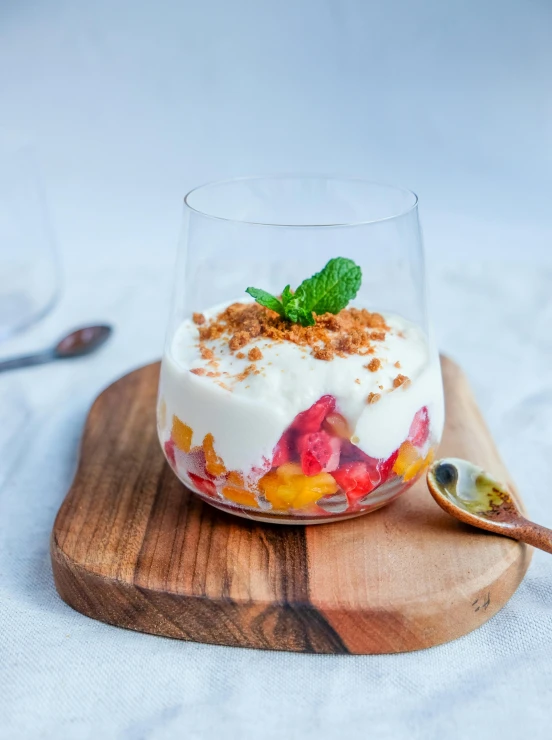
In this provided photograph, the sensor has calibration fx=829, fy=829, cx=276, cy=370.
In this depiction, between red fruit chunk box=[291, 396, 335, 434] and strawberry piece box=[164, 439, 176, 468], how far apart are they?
26 centimetres

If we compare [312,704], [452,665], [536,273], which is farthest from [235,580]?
[536,273]

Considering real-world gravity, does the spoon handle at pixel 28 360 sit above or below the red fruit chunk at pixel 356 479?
below

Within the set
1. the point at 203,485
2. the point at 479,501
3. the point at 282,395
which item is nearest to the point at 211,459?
the point at 203,485

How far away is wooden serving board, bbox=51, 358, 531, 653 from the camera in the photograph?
3.97ft

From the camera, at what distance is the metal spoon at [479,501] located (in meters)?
1.32

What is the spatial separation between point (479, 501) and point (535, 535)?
127 millimetres

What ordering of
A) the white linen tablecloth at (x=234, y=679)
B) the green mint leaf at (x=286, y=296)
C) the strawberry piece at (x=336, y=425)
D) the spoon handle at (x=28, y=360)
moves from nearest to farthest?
the white linen tablecloth at (x=234, y=679) < the strawberry piece at (x=336, y=425) < the green mint leaf at (x=286, y=296) < the spoon handle at (x=28, y=360)

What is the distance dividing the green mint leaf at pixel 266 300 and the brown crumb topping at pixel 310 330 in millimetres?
15

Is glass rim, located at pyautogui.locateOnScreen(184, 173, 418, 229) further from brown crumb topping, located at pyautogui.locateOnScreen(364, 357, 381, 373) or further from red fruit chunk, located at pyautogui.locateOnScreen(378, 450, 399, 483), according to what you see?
red fruit chunk, located at pyautogui.locateOnScreen(378, 450, 399, 483)

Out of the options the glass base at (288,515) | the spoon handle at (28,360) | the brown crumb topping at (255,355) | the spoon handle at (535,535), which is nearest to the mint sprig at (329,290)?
the brown crumb topping at (255,355)

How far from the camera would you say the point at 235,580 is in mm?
1254

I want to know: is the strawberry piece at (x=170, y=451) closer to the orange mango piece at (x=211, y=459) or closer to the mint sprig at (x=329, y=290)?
the orange mango piece at (x=211, y=459)

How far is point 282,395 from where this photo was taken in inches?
47.9

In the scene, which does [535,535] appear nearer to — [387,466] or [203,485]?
[387,466]
